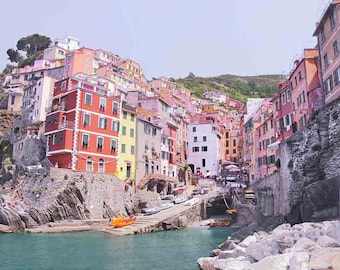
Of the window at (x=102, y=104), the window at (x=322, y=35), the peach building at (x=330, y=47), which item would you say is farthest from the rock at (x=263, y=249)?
the window at (x=102, y=104)

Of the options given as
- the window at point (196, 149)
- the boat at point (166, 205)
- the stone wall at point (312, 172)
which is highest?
the window at point (196, 149)

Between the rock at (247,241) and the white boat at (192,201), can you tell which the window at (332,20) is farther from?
the white boat at (192,201)

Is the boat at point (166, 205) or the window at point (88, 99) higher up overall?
the window at point (88, 99)

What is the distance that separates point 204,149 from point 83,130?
38022 millimetres

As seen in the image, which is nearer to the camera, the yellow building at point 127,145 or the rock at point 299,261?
the rock at point 299,261

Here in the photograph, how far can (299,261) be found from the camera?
12656 millimetres

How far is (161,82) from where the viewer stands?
4528 inches

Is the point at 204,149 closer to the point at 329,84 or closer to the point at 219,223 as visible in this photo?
the point at 219,223

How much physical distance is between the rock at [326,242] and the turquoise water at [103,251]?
911 cm

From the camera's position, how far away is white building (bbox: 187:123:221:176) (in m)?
79.6

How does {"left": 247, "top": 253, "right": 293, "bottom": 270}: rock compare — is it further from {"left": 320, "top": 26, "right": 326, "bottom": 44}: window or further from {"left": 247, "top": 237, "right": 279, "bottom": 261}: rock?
{"left": 320, "top": 26, "right": 326, "bottom": 44}: window

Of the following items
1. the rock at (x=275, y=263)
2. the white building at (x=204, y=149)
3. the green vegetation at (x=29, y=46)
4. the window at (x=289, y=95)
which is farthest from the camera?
the green vegetation at (x=29, y=46)

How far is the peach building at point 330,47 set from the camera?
31719 mm

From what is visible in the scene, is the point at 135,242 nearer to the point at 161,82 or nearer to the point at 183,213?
the point at 183,213
